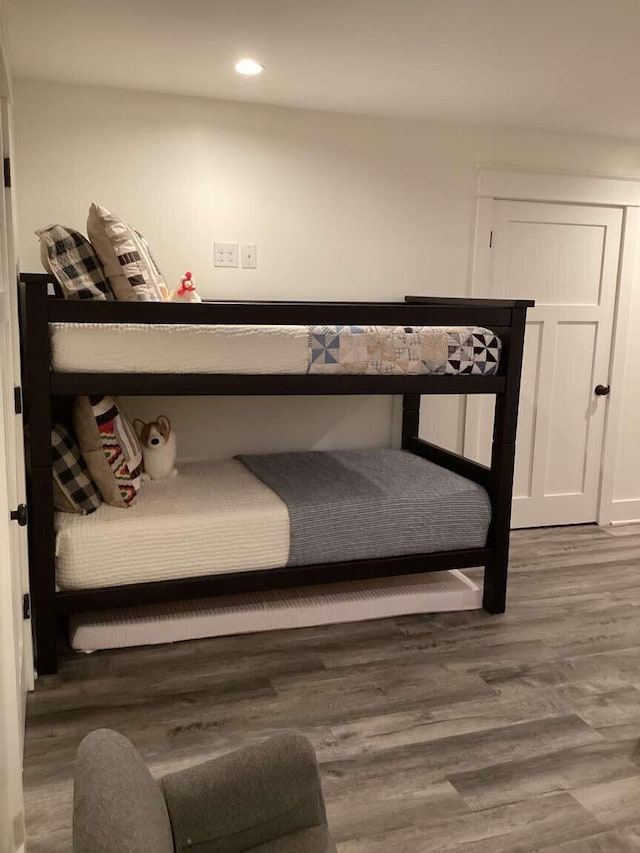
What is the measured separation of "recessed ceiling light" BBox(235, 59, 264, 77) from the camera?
2.61 meters

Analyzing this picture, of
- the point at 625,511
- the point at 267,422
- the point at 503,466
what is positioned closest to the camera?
the point at 503,466

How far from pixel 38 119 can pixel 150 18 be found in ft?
3.06

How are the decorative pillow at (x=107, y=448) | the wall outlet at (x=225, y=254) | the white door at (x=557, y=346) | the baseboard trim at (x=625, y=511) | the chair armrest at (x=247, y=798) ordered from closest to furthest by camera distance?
the chair armrest at (x=247, y=798), the decorative pillow at (x=107, y=448), the wall outlet at (x=225, y=254), the white door at (x=557, y=346), the baseboard trim at (x=625, y=511)

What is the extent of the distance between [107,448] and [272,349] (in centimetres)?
67

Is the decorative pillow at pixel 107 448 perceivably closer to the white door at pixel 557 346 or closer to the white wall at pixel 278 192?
the white wall at pixel 278 192

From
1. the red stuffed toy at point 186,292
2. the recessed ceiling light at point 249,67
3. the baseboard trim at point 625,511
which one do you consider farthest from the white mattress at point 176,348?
the baseboard trim at point 625,511

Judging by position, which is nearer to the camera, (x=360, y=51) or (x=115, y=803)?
(x=115, y=803)

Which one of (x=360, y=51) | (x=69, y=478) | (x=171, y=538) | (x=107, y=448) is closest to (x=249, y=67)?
(x=360, y=51)

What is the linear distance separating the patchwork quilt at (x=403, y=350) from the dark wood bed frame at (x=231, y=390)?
0.10 ft

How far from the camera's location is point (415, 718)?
2203 mm

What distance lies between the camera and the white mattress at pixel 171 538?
7.85ft

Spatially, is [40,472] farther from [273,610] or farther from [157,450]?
[273,610]

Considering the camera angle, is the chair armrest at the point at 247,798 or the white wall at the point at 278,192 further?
the white wall at the point at 278,192

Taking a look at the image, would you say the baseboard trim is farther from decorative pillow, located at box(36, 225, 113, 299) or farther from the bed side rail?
decorative pillow, located at box(36, 225, 113, 299)
